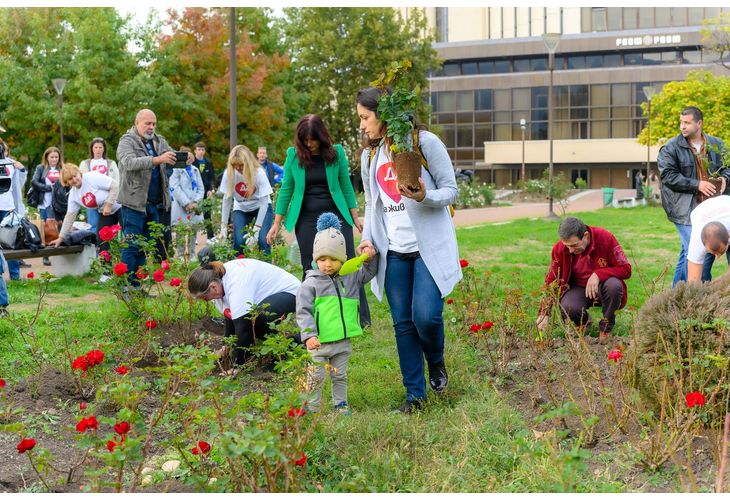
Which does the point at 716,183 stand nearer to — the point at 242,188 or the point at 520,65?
the point at 242,188

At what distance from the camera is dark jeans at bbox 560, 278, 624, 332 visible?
7.12 meters

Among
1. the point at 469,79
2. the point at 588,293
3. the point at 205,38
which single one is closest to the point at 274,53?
the point at 205,38

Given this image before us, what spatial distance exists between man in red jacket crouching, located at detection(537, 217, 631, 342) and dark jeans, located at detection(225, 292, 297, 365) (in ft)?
6.37

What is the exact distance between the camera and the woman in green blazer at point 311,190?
7.45 m

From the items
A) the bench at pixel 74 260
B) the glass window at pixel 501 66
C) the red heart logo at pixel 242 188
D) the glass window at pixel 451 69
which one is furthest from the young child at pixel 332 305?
the glass window at pixel 451 69

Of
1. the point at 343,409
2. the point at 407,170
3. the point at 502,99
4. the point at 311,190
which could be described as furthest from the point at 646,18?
the point at 343,409

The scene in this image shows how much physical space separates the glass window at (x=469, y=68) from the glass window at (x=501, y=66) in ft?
5.48

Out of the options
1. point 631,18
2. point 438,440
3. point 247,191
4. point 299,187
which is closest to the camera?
point 438,440

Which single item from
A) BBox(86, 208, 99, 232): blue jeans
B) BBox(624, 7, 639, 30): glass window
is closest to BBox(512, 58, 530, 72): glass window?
BBox(624, 7, 639, 30): glass window

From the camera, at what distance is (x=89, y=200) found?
36.1 ft

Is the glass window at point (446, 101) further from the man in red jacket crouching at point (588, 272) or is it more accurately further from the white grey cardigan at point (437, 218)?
the white grey cardigan at point (437, 218)

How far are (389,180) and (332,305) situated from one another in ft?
2.56

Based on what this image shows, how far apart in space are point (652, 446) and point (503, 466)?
65 centimetres

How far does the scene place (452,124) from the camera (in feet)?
242
